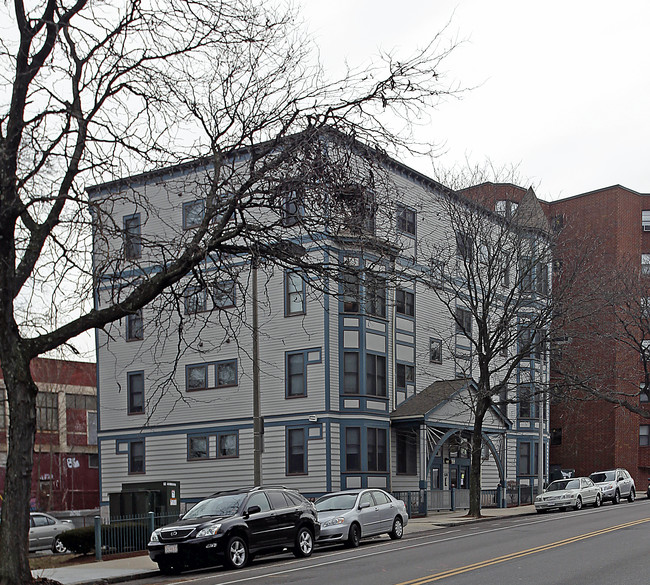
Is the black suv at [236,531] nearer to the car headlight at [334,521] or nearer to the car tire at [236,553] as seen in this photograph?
the car tire at [236,553]

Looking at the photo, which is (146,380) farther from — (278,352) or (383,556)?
(383,556)

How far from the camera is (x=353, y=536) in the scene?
73.2 feet

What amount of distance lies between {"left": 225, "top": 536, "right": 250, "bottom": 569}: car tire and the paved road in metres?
0.23

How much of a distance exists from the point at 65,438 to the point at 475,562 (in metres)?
47.2

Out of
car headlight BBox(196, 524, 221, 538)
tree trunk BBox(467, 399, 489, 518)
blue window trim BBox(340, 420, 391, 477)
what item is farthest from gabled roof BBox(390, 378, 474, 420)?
car headlight BBox(196, 524, 221, 538)

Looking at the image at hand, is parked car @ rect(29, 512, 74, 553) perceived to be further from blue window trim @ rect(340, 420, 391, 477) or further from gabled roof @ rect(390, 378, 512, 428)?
gabled roof @ rect(390, 378, 512, 428)

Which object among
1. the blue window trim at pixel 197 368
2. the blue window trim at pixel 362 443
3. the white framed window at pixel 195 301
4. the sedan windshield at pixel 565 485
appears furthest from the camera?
A: the blue window trim at pixel 197 368

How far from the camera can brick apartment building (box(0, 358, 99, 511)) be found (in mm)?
55516

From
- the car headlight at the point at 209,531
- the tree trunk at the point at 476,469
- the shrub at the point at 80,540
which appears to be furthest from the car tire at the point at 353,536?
the tree trunk at the point at 476,469

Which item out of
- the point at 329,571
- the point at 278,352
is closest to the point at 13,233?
the point at 329,571

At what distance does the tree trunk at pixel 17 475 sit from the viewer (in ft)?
44.1

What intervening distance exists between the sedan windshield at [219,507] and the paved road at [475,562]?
47.9 inches

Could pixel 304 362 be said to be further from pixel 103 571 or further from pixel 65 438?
pixel 65 438

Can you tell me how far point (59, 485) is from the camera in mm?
57344
